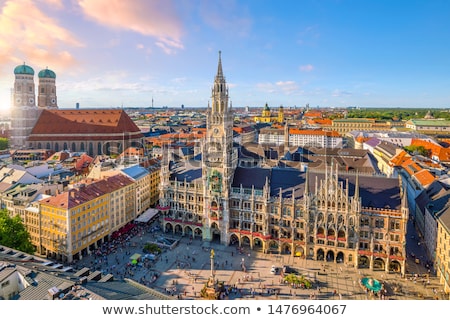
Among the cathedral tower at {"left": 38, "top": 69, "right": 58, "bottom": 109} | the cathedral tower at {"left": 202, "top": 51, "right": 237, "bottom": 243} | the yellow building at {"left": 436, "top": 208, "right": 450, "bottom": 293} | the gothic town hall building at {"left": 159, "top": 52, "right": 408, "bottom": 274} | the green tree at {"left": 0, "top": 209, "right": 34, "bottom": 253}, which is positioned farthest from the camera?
the cathedral tower at {"left": 38, "top": 69, "right": 58, "bottom": 109}

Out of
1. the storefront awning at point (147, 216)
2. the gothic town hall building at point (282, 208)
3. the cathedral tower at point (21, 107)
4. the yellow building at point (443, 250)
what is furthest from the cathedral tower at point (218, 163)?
the cathedral tower at point (21, 107)

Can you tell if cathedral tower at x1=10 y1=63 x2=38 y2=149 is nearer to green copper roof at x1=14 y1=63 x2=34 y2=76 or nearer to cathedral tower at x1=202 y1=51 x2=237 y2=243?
green copper roof at x1=14 y1=63 x2=34 y2=76

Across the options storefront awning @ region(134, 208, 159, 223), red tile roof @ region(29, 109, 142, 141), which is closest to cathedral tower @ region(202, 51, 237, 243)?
storefront awning @ region(134, 208, 159, 223)

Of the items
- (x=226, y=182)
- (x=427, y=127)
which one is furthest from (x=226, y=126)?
(x=427, y=127)

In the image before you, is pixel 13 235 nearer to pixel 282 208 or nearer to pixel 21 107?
pixel 282 208

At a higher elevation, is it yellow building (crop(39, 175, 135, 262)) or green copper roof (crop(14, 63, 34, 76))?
green copper roof (crop(14, 63, 34, 76))

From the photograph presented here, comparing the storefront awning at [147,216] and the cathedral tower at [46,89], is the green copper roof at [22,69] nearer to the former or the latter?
the cathedral tower at [46,89]

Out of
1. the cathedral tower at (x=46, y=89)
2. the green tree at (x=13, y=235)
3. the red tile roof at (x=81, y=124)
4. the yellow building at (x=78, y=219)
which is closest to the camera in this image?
the green tree at (x=13, y=235)

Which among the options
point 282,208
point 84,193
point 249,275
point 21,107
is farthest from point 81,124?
point 249,275
